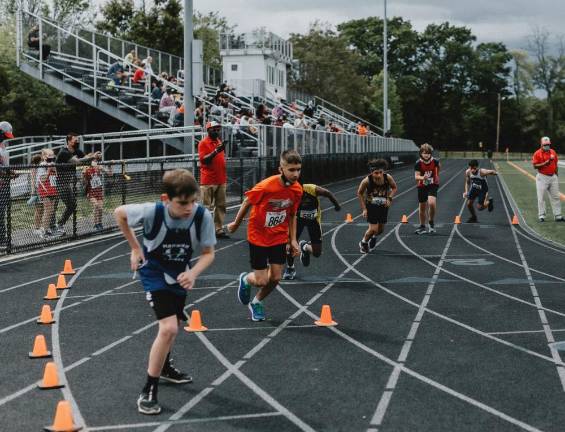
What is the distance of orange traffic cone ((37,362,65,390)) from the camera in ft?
21.5

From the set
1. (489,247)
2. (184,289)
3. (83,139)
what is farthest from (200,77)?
(184,289)

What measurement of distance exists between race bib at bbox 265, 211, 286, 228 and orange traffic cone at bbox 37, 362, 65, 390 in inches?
117

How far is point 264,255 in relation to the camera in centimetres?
902

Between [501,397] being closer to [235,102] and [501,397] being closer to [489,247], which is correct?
[489,247]

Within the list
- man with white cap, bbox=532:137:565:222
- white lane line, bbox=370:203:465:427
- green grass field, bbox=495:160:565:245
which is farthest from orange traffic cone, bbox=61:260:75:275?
man with white cap, bbox=532:137:565:222

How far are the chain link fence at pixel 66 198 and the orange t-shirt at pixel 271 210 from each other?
6129 mm

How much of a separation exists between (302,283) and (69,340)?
4.11 meters

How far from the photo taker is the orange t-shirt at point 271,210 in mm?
8875

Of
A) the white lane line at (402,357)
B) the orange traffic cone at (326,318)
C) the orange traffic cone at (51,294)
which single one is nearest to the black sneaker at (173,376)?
the white lane line at (402,357)

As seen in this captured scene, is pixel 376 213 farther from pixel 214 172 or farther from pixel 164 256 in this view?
pixel 164 256

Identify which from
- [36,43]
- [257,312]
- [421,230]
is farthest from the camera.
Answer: [36,43]

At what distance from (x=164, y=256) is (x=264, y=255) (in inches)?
121

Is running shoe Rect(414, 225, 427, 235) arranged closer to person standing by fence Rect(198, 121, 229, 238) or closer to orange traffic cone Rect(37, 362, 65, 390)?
person standing by fence Rect(198, 121, 229, 238)

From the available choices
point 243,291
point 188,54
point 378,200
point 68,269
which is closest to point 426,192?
point 378,200
